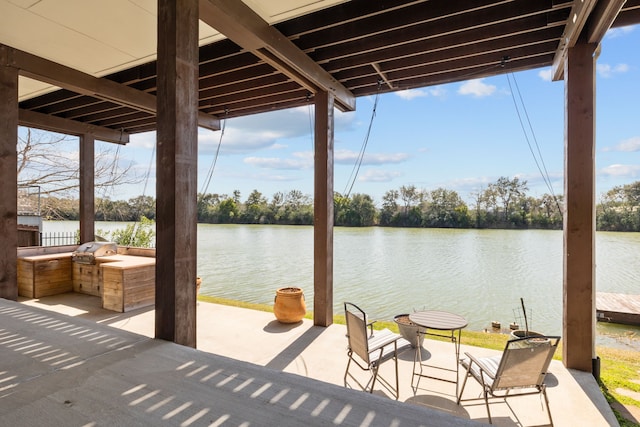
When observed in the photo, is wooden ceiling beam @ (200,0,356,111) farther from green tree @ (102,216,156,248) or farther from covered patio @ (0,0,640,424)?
green tree @ (102,216,156,248)

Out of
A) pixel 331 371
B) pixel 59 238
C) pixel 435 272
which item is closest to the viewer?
pixel 331 371

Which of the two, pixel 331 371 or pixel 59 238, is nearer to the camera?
pixel 331 371

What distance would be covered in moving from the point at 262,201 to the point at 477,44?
2661cm

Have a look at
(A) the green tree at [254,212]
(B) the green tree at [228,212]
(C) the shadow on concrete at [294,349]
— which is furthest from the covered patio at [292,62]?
(B) the green tree at [228,212]

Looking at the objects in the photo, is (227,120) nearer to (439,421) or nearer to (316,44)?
(316,44)

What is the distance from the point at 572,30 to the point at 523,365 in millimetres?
2886

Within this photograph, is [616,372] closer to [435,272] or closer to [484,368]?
[484,368]

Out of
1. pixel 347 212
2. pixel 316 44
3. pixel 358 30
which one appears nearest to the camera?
pixel 358 30

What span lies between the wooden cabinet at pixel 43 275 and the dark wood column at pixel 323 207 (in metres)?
4.60

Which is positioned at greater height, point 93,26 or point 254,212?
point 93,26

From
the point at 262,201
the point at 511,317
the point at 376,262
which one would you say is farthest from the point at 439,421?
the point at 262,201

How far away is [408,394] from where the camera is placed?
2711mm

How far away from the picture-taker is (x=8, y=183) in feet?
10.7

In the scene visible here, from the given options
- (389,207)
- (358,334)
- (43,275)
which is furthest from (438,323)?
(389,207)
